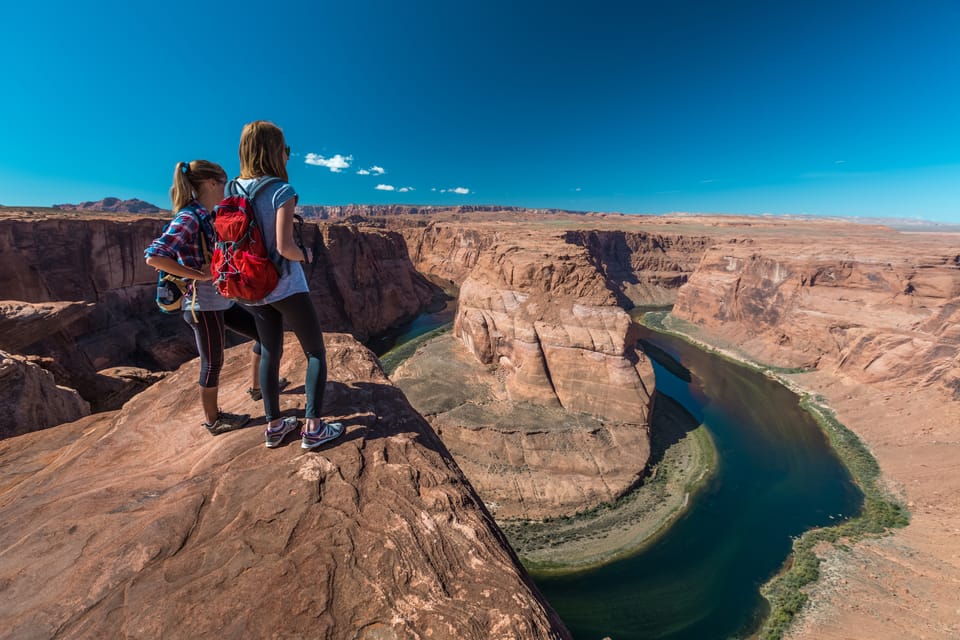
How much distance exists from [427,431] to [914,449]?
104 feet

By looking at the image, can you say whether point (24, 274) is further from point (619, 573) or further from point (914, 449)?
point (914, 449)

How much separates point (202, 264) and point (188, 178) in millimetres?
898

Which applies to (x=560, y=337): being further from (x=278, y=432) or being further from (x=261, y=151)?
(x=261, y=151)

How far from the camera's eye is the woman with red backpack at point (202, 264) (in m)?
3.43

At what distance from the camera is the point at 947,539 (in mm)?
14516

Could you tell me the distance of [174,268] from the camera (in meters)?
3.33

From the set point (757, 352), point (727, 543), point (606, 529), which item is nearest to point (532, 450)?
point (606, 529)

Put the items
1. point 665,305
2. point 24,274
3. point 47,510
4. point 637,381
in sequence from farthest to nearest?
point 665,305, point 24,274, point 637,381, point 47,510

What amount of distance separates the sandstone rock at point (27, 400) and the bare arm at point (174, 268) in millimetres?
5853

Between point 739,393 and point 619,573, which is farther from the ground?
point 739,393

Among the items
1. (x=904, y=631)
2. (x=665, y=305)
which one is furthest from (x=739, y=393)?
(x=665, y=305)

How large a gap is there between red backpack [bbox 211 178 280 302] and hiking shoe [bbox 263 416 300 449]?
128cm

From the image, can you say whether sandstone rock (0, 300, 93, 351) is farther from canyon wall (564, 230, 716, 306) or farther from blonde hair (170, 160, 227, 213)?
canyon wall (564, 230, 716, 306)

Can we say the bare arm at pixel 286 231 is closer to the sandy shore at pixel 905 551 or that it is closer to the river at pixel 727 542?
the river at pixel 727 542
